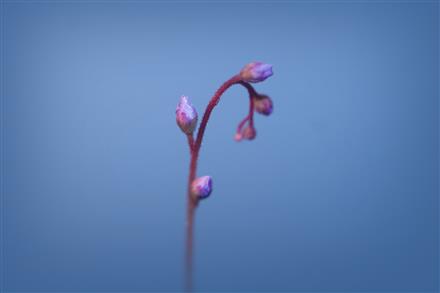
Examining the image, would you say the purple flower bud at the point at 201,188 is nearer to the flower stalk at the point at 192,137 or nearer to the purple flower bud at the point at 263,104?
the flower stalk at the point at 192,137

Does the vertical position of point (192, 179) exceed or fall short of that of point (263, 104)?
it falls short

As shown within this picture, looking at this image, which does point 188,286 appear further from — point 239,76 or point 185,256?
point 239,76

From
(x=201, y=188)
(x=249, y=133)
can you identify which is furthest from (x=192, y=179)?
(x=249, y=133)

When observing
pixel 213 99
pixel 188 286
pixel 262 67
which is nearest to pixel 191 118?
pixel 213 99

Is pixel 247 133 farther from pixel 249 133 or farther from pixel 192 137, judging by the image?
pixel 192 137

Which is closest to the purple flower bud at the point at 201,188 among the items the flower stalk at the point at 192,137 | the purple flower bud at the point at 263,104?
the flower stalk at the point at 192,137

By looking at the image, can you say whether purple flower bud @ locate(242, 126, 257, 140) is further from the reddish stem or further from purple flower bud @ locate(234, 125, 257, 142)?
the reddish stem
